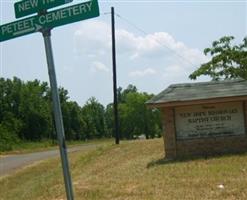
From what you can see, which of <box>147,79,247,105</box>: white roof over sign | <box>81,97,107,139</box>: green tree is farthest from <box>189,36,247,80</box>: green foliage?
<box>81,97,107,139</box>: green tree

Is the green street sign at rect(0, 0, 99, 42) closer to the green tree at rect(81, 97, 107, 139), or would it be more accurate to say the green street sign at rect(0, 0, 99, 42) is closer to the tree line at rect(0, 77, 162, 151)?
the tree line at rect(0, 77, 162, 151)

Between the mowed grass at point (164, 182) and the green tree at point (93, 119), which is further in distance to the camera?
the green tree at point (93, 119)

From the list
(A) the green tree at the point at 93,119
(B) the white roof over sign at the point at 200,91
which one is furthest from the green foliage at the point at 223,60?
(A) the green tree at the point at 93,119

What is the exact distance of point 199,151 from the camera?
58.6 ft

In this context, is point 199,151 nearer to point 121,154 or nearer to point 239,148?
point 239,148

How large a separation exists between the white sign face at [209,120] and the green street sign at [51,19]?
38.7 feet

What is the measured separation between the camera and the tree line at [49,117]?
232ft

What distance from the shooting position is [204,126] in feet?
58.9

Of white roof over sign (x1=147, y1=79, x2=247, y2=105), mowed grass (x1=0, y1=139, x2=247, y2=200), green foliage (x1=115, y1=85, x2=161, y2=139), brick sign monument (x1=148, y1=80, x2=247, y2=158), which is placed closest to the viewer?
mowed grass (x1=0, y1=139, x2=247, y2=200)

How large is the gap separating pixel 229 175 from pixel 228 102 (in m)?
5.98

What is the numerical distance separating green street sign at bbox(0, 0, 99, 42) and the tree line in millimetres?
45475

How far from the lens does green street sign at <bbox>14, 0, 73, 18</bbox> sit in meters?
6.32

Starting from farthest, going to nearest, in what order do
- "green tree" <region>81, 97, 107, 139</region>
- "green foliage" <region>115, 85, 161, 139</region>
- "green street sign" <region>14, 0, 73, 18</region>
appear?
"green foliage" <region>115, 85, 161, 139</region> < "green tree" <region>81, 97, 107, 139</region> < "green street sign" <region>14, 0, 73, 18</region>

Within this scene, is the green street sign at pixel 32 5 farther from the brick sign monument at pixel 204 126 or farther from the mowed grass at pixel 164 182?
the brick sign monument at pixel 204 126
